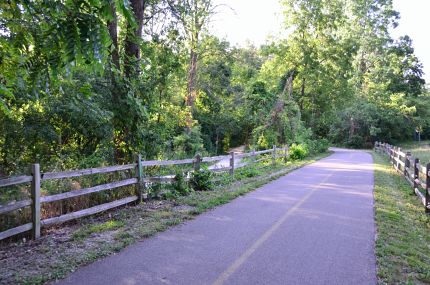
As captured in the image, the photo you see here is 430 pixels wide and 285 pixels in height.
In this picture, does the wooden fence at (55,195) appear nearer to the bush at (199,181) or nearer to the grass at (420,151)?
the bush at (199,181)

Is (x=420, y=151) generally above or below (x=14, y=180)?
below

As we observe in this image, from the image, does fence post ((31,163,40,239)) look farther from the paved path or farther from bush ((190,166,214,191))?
bush ((190,166,214,191))

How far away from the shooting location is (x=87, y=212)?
802 centimetres

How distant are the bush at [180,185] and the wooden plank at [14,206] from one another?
199 inches

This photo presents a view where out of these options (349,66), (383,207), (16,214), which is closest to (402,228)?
(383,207)

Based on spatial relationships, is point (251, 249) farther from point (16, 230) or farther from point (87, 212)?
point (16, 230)

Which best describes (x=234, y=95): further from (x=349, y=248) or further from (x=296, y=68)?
(x=349, y=248)

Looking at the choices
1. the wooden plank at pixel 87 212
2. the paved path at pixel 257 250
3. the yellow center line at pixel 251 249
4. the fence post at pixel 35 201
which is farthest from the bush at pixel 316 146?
the fence post at pixel 35 201

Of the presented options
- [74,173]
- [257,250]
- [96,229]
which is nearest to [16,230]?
[96,229]

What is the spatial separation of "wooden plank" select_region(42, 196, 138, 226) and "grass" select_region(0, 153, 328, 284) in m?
0.15

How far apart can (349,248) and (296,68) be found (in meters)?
33.1

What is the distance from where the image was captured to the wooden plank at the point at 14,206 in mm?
6066

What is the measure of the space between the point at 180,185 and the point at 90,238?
188 inches

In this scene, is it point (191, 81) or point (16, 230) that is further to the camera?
point (191, 81)
